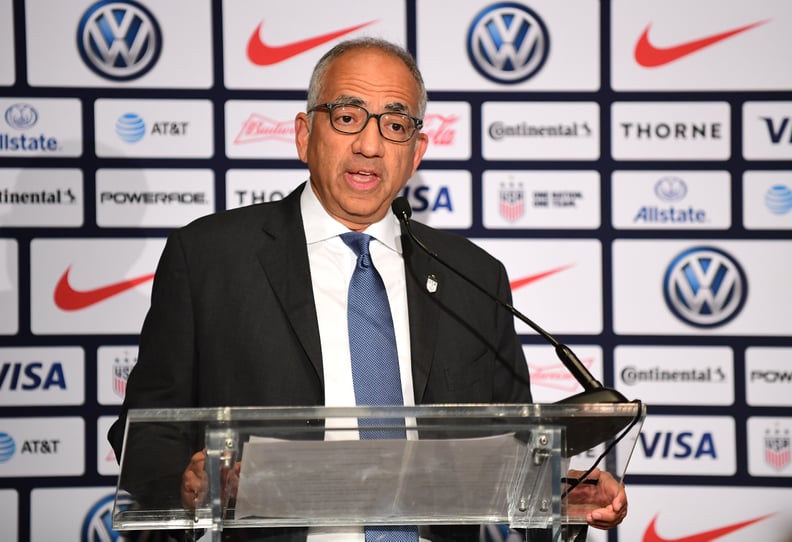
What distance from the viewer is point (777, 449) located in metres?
3.41

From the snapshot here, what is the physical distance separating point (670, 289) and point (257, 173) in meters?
1.51

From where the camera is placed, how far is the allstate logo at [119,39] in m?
3.34

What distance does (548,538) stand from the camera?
1498 mm

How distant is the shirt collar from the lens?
7.13 feet

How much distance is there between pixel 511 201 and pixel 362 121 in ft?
4.40

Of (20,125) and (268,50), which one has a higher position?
(268,50)

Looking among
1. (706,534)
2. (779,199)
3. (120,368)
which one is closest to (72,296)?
(120,368)

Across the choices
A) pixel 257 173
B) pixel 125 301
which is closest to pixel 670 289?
pixel 257 173

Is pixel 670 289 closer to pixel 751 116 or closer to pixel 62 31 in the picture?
pixel 751 116

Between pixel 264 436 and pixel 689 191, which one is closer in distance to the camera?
pixel 264 436

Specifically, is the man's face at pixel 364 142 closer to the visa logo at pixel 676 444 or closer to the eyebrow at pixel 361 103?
the eyebrow at pixel 361 103

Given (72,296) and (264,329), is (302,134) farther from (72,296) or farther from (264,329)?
(72,296)

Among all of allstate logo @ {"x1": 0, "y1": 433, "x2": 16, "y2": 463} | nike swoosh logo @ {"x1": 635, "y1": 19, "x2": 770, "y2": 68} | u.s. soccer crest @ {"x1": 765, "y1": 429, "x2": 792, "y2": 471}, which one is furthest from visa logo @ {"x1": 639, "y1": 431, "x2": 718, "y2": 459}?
allstate logo @ {"x1": 0, "y1": 433, "x2": 16, "y2": 463}

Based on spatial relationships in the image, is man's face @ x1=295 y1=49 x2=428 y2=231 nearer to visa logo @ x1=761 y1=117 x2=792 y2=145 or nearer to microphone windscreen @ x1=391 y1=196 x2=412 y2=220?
microphone windscreen @ x1=391 y1=196 x2=412 y2=220
